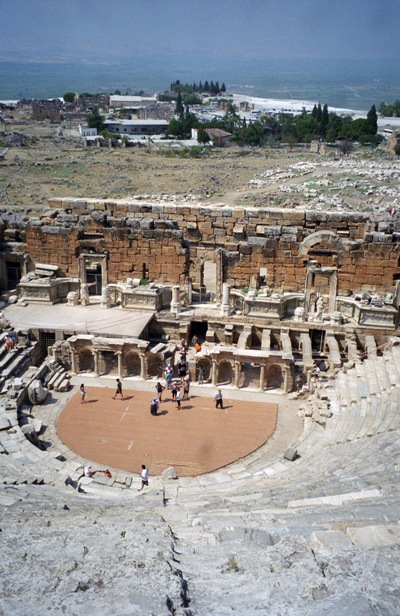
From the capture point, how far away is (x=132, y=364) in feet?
63.9

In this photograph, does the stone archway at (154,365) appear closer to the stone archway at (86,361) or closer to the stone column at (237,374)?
the stone archway at (86,361)

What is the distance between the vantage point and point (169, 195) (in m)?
51.3

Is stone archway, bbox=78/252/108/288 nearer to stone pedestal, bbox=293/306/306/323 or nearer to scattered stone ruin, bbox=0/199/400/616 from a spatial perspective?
scattered stone ruin, bbox=0/199/400/616

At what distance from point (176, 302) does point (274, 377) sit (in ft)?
15.4

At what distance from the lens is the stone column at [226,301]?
68.1 ft

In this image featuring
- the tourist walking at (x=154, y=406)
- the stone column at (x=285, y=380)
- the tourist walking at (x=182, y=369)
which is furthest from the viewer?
the tourist walking at (x=182, y=369)

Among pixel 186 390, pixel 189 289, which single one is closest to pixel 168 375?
pixel 186 390

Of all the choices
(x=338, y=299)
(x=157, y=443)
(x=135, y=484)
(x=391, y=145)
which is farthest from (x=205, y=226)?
(x=391, y=145)

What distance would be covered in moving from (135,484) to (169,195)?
133 ft

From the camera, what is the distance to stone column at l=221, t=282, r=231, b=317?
20.8 metres

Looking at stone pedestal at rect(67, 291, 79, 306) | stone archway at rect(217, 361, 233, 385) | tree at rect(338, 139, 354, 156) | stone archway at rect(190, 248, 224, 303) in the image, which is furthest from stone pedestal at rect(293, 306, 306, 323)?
tree at rect(338, 139, 354, 156)

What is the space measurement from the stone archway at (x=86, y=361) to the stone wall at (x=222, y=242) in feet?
13.6

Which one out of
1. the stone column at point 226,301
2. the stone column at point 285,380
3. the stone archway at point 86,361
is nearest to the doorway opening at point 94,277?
the stone archway at point 86,361

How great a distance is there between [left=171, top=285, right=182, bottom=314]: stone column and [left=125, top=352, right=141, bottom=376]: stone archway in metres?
2.52
